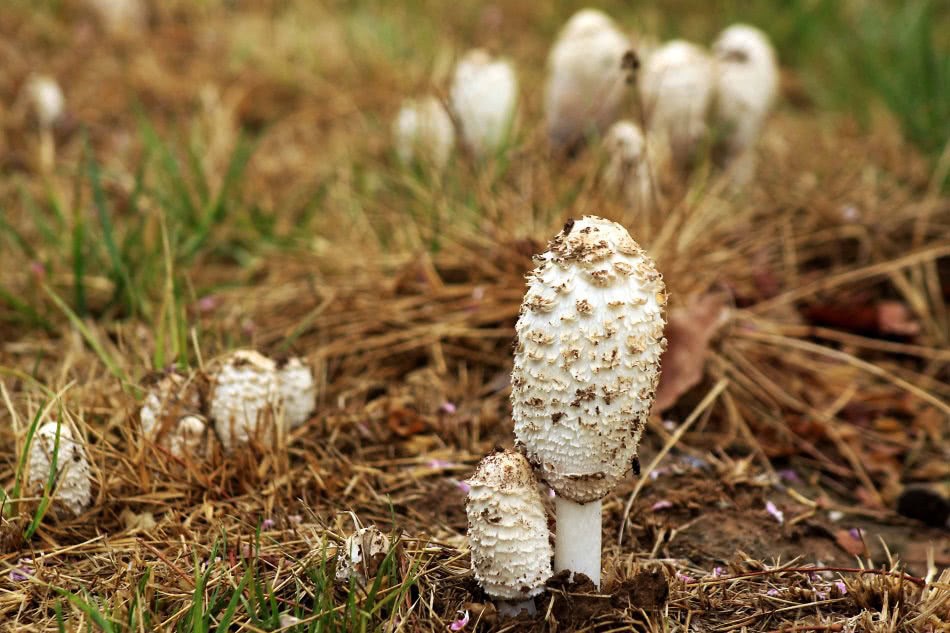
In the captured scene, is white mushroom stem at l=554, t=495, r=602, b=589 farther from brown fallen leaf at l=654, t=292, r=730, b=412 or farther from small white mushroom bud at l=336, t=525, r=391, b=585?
brown fallen leaf at l=654, t=292, r=730, b=412

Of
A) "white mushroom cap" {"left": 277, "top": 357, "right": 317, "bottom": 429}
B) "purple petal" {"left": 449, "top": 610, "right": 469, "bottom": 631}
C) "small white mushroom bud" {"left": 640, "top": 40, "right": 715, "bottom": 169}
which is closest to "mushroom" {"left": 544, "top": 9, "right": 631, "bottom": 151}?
"small white mushroom bud" {"left": 640, "top": 40, "right": 715, "bottom": 169}

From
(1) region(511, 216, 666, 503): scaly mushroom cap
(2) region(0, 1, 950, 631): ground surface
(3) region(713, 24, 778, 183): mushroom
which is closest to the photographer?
(1) region(511, 216, 666, 503): scaly mushroom cap

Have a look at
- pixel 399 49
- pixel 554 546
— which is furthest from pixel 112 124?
pixel 554 546

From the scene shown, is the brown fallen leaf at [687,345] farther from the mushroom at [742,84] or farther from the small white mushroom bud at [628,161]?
the mushroom at [742,84]

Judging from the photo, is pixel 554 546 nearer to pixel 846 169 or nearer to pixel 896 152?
pixel 846 169

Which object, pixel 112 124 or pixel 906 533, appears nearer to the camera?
pixel 906 533

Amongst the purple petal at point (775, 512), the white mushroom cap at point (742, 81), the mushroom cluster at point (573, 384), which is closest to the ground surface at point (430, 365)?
the purple petal at point (775, 512)
